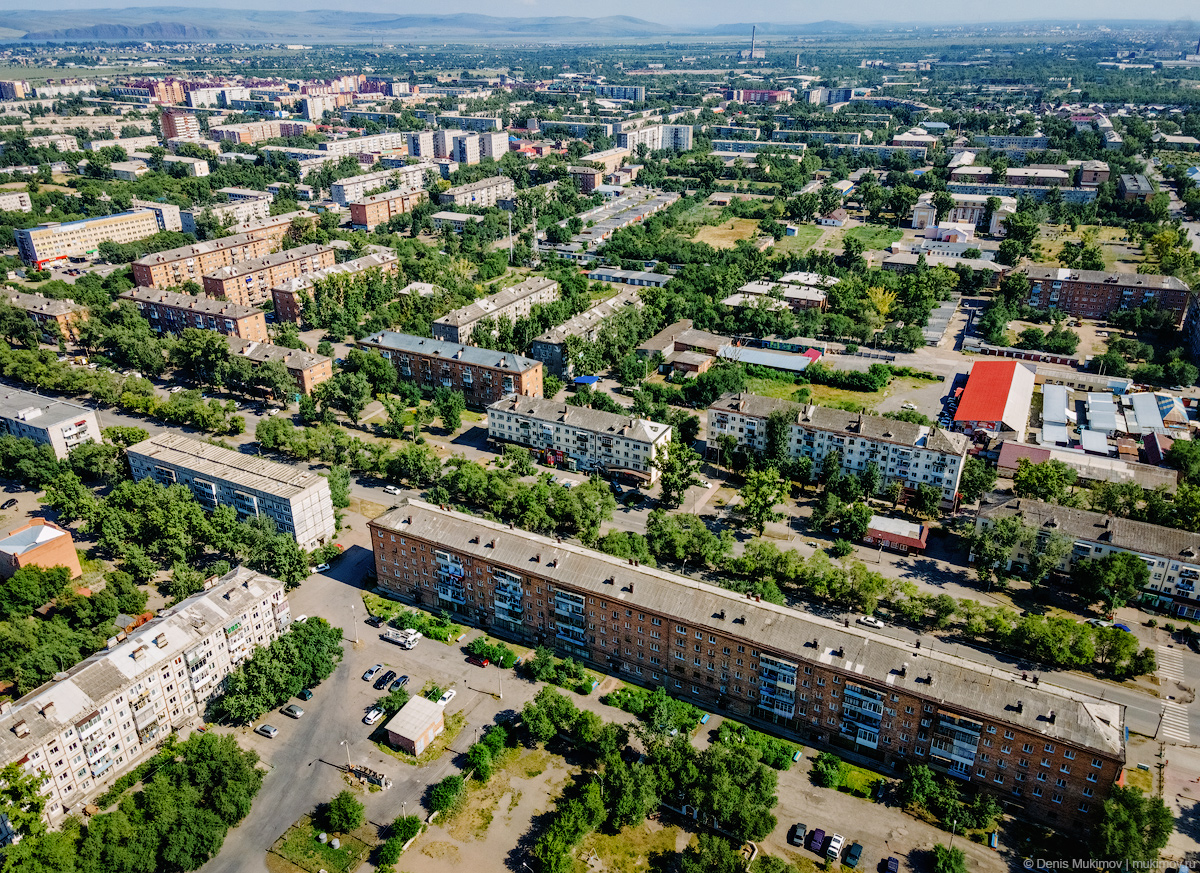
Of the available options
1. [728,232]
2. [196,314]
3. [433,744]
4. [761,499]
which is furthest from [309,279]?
[433,744]

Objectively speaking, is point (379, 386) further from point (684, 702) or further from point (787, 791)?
point (787, 791)

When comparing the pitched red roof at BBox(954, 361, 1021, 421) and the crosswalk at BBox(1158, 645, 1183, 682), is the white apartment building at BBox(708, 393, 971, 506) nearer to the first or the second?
the pitched red roof at BBox(954, 361, 1021, 421)

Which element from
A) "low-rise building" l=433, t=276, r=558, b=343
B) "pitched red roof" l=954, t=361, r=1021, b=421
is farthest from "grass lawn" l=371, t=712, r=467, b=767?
"pitched red roof" l=954, t=361, r=1021, b=421

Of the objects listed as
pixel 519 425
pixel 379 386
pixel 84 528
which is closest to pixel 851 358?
pixel 519 425

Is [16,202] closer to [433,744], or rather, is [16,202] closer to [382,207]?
[382,207]

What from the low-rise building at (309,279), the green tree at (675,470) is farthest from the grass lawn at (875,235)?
the green tree at (675,470)

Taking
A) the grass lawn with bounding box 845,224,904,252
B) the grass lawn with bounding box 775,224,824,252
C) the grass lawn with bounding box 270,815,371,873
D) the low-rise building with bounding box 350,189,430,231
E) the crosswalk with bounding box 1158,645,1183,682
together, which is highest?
the low-rise building with bounding box 350,189,430,231
